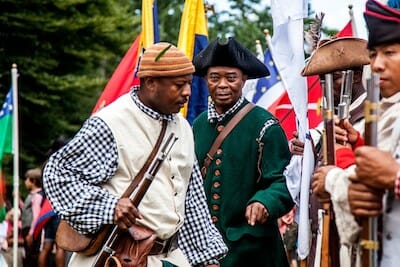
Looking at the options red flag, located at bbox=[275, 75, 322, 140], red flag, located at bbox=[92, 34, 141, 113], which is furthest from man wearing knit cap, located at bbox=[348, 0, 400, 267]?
red flag, located at bbox=[92, 34, 141, 113]

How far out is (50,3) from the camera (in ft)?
84.3

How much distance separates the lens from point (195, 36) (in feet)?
39.3

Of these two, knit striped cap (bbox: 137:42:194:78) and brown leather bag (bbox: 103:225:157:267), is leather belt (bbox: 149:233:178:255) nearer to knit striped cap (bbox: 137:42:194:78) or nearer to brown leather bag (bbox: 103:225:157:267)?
brown leather bag (bbox: 103:225:157:267)

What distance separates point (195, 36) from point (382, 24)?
635cm

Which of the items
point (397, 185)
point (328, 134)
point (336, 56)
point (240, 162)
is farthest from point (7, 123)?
point (397, 185)

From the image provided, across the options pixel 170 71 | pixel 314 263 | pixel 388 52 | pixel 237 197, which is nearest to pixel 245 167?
pixel 237 197

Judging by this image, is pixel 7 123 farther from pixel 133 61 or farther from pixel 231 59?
pixel 231 59

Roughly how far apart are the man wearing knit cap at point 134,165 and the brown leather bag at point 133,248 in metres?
0.04

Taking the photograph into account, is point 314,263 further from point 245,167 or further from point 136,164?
point 136,164

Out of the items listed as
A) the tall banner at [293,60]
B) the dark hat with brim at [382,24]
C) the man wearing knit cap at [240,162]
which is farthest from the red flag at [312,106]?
the dark hat with brim at [382,24]

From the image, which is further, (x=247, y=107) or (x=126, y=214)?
(x=247, y=107)

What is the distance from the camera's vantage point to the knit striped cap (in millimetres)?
7164

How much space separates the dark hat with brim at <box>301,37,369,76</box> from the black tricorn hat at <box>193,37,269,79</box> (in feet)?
3.97

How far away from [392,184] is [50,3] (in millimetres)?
21100
